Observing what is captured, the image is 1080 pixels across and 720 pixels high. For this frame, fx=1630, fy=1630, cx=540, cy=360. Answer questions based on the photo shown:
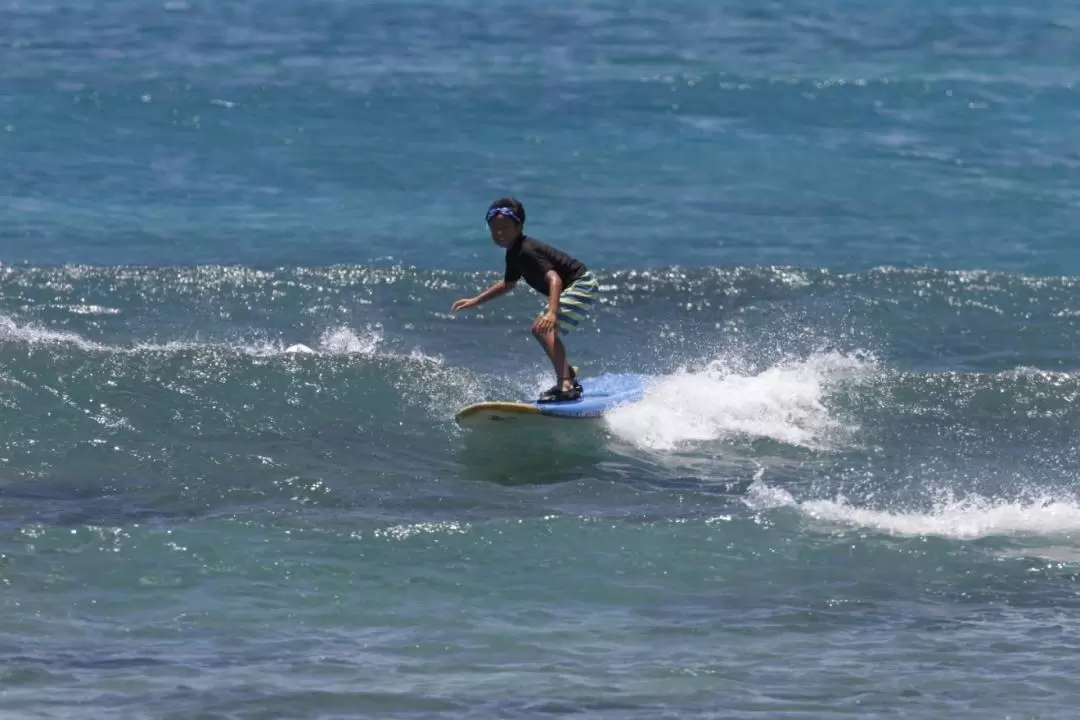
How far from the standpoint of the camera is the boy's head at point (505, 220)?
12.0 meters

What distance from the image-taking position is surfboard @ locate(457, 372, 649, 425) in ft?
40.6

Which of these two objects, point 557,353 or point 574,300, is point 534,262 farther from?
point 557,353

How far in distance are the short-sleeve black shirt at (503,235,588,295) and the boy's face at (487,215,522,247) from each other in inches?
3.4

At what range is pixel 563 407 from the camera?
1256cm

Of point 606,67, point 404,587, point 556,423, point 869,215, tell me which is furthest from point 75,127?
point 404,587

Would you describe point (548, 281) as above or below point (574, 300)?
above

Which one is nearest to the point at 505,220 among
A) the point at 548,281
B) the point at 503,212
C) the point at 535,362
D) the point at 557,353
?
the point at 503,212

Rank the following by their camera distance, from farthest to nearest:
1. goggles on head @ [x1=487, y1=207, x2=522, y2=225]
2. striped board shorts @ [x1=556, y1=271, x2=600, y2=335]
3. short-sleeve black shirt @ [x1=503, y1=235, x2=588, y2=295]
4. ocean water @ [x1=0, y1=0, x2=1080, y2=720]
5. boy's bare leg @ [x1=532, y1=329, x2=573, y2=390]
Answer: striped board shorts @ [x1=556, y1=271, x2=600, y2=335], short-sleeve black shirt @ [x1=503, y1=235, x2=588, y2=295], boy's bare leg @ [x1=532, y1=329, x2=573, y2=390], goggles on head @ [x1=487, y1=207, x2=522, y2=225], ocean water @ [x1=0, y1=0, x2=1080, y2=720]

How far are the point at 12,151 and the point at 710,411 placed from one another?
1283 cm

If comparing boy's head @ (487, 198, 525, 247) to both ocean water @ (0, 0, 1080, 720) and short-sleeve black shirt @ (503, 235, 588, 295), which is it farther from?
ocean water @ (0, 0, 1080, 720)

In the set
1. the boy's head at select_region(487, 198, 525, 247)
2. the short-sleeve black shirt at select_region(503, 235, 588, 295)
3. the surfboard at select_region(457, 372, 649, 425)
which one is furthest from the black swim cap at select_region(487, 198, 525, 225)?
the surfboard at select_region(457, 372, 649, 425)

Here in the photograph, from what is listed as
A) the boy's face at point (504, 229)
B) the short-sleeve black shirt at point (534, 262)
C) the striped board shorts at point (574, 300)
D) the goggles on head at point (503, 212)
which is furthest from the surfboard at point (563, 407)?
the goggles on head at point (503, 212)

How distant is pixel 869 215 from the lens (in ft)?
66.8

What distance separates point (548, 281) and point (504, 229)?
0.52 meters
